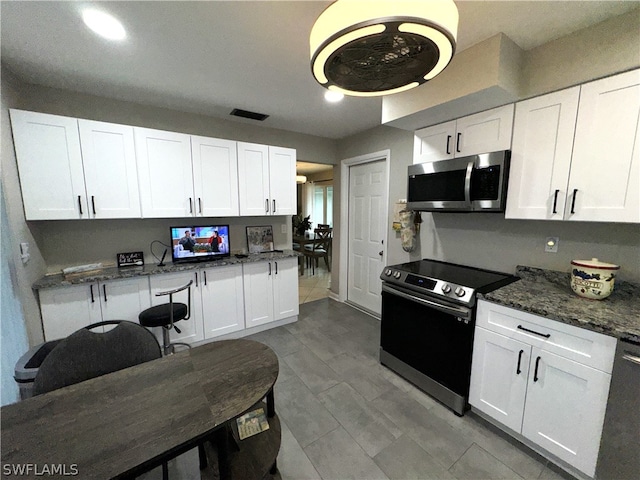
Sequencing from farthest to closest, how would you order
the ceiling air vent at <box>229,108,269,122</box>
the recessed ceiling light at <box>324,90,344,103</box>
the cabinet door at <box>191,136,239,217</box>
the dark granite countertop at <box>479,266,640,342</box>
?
1. the ceiling air vent at <box>229,108,269,122</box>
2. the cabinet door at <box>191,136,239,217</box>
3. the recessed ceiling light at <box>324,90,344,103</box>
4. the dark granite countertop at <box>479,266,640,342</box>

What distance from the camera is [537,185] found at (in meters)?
1.73

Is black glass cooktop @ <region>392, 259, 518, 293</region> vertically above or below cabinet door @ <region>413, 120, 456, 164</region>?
below

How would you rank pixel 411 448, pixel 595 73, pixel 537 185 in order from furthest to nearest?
pixel 537 185, pixel 411 448, pixel 595 73

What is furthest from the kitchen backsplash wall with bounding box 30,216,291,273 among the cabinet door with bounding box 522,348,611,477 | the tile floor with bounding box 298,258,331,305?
the cabinet door with bounding box 522,348,611,477

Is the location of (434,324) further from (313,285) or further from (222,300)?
(313,285)

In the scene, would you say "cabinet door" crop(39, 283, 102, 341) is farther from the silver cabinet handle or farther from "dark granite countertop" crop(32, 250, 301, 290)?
the silver cabinet handle

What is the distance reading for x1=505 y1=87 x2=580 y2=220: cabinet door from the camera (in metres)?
1.60

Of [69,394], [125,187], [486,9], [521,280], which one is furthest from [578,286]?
[125,187]

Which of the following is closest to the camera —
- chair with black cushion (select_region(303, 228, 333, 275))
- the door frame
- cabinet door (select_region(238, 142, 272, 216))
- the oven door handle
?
the oven door handle

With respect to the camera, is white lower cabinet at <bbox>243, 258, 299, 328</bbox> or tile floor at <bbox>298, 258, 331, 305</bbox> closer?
white lower cabinet at <bbox>243, 258, 299, 328</bbox>

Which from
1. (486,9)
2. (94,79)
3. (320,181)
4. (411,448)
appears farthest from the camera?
(320,181)

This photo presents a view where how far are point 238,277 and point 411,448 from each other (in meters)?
2.19

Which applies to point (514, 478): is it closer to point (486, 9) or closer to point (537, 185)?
point (537, 185)

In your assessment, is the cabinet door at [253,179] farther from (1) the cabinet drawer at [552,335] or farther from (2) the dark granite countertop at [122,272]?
(1) the cabinet drawer at [552,335]
